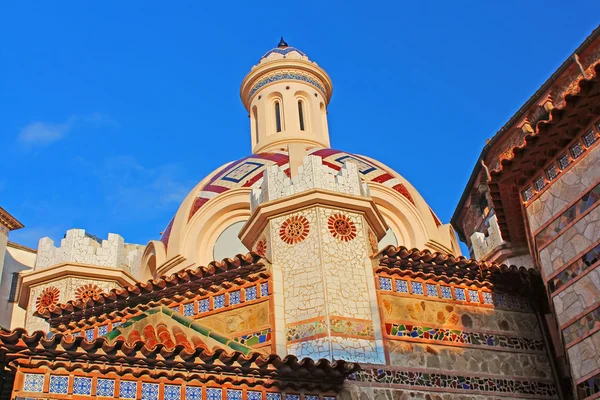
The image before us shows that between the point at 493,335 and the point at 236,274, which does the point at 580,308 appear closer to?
the point at 493,335

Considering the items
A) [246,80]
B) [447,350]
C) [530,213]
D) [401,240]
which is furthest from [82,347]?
[246,80]

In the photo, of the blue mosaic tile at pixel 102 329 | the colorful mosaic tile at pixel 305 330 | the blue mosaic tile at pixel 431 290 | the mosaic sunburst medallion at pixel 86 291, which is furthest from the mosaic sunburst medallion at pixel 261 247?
the mosaic sunburst medallion at pixel 86 291

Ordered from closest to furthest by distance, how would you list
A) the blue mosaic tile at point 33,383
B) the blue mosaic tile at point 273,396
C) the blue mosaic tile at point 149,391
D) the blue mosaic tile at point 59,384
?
the blue mosaic tile at point 33,383 < the blue mosaic tile at point 59,384 < the blue mosaic tile at point 149,391 < the blue mosaic tile at point 273,396

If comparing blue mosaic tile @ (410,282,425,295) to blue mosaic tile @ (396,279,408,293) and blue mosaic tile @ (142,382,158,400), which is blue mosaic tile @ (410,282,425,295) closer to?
blue mosaic tile @ (396,279,408,293)

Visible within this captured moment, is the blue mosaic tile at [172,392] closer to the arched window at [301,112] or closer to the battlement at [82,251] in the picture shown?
the battlement at [82,251]

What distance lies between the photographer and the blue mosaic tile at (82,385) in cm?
874

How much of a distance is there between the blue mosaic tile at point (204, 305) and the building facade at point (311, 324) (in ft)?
0.07

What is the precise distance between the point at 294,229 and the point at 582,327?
15.1 ft

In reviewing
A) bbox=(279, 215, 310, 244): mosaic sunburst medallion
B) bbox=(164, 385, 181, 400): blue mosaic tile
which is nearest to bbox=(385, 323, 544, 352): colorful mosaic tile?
bbox=(279, 215, 310, 244): mosaic sunburst medallion

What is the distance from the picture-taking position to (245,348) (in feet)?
35.7

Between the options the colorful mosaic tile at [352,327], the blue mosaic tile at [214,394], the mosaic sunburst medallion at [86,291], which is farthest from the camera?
→ the mosaic sunburst medallion at [86,291]

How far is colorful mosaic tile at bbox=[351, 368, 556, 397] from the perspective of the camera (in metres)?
10.9

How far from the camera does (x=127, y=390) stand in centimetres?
900

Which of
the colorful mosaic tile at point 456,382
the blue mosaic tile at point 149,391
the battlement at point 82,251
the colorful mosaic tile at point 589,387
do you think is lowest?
the colorful mosaic tile at point 589,387
